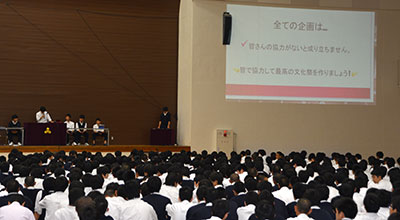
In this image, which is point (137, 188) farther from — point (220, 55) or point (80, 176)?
point (220, 55)

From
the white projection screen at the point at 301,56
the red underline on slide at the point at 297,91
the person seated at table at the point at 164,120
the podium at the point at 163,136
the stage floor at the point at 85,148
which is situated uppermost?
the white projection screen at the point at 301,56

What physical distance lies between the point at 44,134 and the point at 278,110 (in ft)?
19.8

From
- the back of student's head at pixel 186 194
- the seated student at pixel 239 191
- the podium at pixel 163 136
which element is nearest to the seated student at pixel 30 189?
the back of student's head at pixel 186 194

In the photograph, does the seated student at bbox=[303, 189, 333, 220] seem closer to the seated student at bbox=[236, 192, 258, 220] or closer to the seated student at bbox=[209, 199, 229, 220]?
the seated student at bbox=[236, 192, 258, 220]

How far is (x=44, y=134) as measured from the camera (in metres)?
11.8

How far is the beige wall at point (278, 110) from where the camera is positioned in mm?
12766

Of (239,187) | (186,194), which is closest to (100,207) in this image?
(186,194)

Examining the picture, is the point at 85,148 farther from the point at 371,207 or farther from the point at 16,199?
the point at 371,207

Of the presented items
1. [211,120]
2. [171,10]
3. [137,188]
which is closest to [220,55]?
[211,120]

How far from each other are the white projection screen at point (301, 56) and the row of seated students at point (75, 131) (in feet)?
11.9

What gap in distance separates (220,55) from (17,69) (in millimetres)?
5622

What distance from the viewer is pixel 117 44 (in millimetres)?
14133

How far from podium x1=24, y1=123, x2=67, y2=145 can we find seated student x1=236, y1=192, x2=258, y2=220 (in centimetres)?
810

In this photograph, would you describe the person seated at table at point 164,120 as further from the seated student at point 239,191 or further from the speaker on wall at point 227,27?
the seated student at point 239,191
